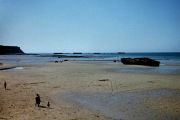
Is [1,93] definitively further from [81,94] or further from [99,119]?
[99,119]

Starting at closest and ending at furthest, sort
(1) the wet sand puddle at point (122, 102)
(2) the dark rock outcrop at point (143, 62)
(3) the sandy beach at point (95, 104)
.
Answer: (3) the sandy beach at point (95, 104) → (1) the wet sand puddle at point (122, 102) → (2) the dark rock outcrop at point (143, 62)

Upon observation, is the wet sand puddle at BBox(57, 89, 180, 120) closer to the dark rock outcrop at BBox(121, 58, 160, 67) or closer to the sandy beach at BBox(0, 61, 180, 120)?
the sandy beach at BBox(0, 61, 180, 120)

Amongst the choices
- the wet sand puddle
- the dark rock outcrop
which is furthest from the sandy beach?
the dark rock outcrop

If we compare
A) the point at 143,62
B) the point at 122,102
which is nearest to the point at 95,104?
the point at 122,102

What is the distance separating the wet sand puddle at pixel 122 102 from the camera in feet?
62.2

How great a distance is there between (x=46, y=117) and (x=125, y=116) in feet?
18.3

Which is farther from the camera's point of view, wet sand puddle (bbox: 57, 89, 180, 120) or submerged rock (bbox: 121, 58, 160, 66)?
submerged rock (bbox: 121, 58, 160, 66)

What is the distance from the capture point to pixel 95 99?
25000 mm

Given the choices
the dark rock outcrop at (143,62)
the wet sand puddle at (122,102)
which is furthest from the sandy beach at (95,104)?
the dark rock outcrop at (143,62)

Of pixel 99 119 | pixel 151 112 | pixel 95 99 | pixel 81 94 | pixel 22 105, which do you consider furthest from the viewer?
pixel 81 94

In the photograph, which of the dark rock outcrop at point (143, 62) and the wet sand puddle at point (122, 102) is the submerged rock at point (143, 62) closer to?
the dark rock outcrop at point (143, 62)

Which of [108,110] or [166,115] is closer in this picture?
[166,115]

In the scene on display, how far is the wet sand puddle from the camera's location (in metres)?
19.0

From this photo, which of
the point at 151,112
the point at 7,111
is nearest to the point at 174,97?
the point at 151,112
